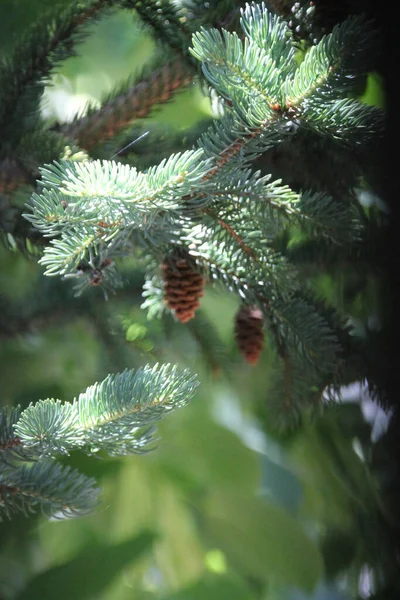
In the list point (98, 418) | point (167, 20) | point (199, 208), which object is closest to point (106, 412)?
point (98, 418)

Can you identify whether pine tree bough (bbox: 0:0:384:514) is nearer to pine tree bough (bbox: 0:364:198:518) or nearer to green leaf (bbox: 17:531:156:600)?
pine tree bough (bbox: 0:364:198:518)

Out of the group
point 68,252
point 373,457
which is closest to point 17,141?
point 68,252

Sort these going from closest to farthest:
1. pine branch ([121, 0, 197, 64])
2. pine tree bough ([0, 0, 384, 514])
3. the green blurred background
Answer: pine tree bough ([0, 0, 384, 514]) < pine branch ([121, 0, 197, 64]) < the green blurred background

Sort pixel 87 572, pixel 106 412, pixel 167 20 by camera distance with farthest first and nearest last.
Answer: pixel 87 572 → pixel 167 20 → pixel 106 412

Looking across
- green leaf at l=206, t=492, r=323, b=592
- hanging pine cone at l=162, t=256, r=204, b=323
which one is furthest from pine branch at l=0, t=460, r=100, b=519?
green leaf at l=206, t=492, r=323, b=592

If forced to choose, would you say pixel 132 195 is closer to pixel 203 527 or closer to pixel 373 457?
pixel 373 457

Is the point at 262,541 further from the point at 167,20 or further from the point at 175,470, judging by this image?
the point at 167,20
